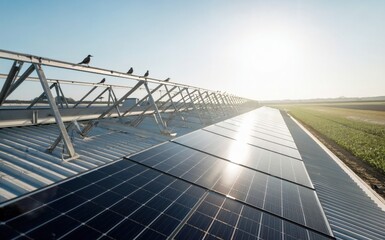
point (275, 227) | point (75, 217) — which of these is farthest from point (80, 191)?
point (275, 227)

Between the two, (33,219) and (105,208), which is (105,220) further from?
(33,219)

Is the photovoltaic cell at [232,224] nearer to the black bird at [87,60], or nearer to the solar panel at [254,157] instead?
the solar panel at [254,157]

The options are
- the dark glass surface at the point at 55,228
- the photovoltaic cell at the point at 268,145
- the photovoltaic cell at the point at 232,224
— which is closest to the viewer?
the dark glass surface at the point at 55,228

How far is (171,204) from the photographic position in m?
5.46

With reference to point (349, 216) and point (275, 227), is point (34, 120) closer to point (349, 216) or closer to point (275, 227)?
point (275, 227)

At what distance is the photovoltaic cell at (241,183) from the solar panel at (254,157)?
84 centimetres

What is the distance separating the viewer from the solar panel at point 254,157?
10.1 m

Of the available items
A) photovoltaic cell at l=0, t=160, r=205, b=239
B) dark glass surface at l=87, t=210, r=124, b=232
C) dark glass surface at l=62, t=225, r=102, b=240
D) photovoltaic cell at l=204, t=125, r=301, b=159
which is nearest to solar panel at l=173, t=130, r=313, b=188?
photovoltaic cell at l=204, t=125, r=301, b=159

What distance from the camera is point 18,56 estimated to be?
7.67m

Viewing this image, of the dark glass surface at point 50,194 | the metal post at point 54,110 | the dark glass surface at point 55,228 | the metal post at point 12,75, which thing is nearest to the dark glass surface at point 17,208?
the dark glass surface at point 50,194

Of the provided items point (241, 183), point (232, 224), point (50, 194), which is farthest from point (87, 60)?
point (232, 224)

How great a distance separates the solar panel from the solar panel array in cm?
30

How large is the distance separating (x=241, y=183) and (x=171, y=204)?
3.12 metres

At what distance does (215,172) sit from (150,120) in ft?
52.2
